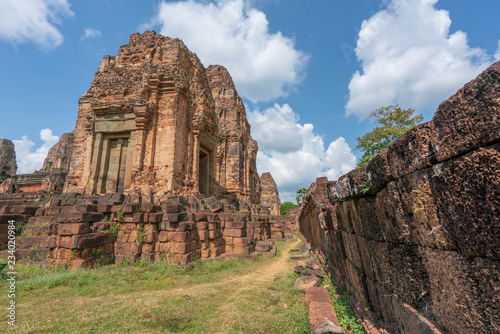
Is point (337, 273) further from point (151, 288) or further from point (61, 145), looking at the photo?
point (61, 145)

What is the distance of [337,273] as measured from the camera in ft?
15.7

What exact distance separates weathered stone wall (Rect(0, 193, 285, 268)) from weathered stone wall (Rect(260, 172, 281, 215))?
24.5 metres

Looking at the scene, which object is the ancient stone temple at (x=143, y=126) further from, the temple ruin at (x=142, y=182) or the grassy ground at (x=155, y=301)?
the grassy ground at (x=155, y=301)

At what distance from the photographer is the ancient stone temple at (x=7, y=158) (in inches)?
1116

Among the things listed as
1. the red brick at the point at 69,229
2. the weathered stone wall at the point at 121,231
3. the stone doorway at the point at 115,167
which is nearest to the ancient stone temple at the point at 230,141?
the stone doorway at the point at 115,167

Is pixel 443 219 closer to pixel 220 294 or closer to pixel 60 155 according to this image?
pixel 220 294

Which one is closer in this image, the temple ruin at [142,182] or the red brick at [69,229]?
the red brick at [69,229]

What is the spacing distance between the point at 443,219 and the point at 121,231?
27.0ft

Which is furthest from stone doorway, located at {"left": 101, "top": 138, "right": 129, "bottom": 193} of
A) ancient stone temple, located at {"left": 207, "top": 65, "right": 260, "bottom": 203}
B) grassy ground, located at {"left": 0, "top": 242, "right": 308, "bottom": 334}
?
ancient stone temple, located at {"left": 207, "top": 65, "right": 260, "bottom": 203}

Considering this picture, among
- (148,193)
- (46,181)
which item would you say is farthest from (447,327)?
(46,181)

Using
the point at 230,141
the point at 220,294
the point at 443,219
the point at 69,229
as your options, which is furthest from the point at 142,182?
the point at 230,141

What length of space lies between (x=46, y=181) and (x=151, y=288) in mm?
24515

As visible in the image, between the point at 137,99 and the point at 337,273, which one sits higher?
the point at 137,99

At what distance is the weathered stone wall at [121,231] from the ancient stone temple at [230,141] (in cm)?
993
